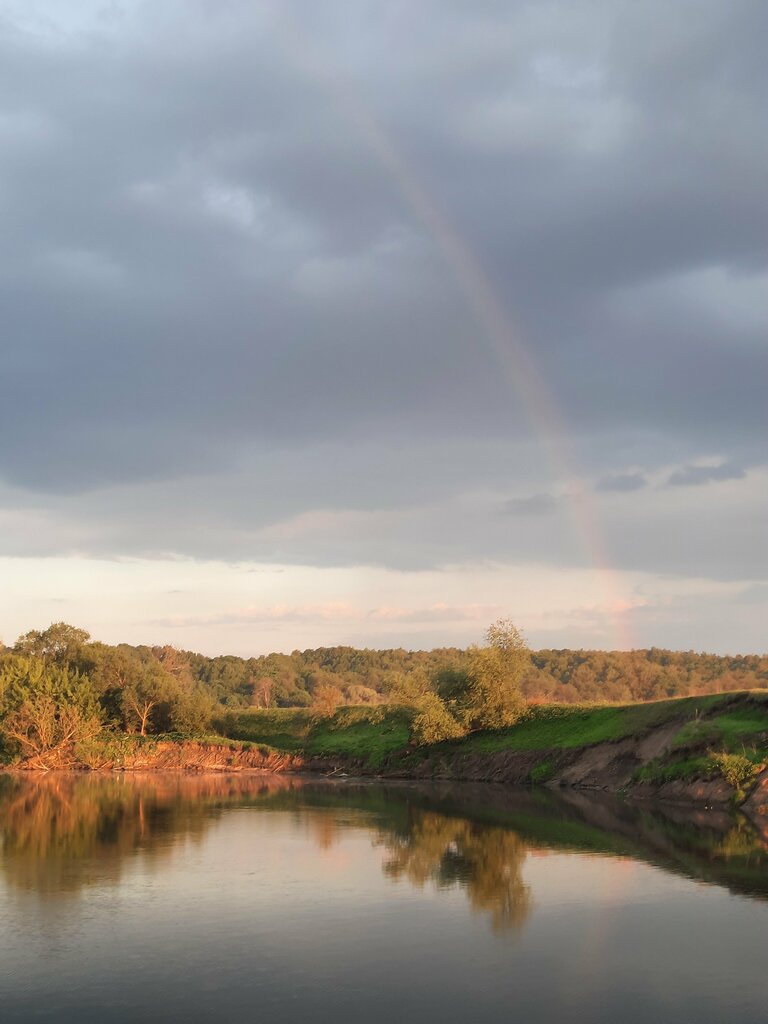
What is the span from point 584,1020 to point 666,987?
11.0 ft

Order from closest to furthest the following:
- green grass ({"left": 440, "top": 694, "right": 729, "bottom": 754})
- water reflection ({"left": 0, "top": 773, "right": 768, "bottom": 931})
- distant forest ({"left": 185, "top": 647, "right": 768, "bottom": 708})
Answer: water reflection ({"left": 0, "top": 773, "right": 768, "bottom": 931})
green grass ({"left": 440, "top": 694, "right": 729, "bottom": 754})
distant forest ({"left": 185, "top": 647, "right": 768, "bottom": 708})

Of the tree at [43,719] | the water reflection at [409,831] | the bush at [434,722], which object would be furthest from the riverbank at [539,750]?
the water reflection at [409,831]

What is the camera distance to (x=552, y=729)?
79.6 metres

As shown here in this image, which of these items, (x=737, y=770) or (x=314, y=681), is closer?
(x=737, y=770)

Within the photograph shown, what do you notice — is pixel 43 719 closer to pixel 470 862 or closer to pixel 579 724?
pixel 579 724

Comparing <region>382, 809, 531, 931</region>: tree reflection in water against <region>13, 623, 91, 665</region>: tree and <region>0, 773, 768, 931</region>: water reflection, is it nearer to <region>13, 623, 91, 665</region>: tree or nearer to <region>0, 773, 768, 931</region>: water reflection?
<region>0, 773, 768, 931</region>: water reflection

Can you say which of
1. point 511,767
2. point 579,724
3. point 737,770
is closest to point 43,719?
point 511,767

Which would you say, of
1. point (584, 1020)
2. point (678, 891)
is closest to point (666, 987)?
point (584, 1020)

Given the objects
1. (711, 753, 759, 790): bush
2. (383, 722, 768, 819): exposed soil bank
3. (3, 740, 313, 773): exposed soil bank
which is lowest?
(3, 740, 313, 773): exposed soil bank

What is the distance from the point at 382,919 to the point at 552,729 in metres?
54.3

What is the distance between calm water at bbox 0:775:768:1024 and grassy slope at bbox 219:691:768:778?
1014cm

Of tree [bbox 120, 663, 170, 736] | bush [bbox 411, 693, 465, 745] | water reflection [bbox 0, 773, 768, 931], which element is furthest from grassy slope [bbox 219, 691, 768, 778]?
tree [bbox 120, 663, 170, 736]

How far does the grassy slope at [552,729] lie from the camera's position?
6020cm

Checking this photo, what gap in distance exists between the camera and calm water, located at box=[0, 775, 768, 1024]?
65.0 feet
